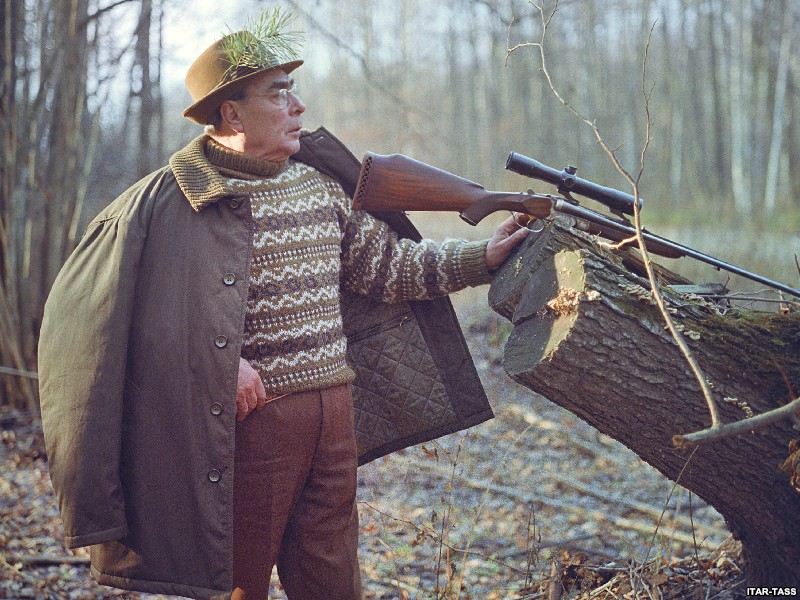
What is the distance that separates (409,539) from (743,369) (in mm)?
2751

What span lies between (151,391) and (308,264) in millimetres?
697

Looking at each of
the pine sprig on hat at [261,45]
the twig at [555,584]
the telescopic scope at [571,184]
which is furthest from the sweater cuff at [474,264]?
the twig at [555,584]

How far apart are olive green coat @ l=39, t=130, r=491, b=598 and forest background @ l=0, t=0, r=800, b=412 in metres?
1.00

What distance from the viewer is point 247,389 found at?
2971 mm

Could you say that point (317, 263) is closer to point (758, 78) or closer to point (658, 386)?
point (658, 386)

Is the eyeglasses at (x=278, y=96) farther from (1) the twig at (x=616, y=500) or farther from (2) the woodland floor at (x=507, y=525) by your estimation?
(1) the twig at (x=616, y=500)

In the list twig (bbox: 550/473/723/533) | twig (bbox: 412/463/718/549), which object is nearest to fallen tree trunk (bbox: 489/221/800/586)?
twig (bbox: 412/463/718/549)

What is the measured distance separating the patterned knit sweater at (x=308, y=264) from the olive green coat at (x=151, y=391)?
107 millimetres

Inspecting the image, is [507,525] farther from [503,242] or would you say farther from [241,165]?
[241,165]

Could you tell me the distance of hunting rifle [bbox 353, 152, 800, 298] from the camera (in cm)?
298

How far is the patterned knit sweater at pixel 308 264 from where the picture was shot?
10.1 ft

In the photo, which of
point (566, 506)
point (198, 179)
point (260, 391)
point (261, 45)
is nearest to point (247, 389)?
point (260, 391)

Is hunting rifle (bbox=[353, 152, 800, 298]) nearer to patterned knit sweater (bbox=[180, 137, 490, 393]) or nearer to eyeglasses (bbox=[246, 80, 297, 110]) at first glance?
patterned knit sweater (bbox=[180, 137, 490, 393])

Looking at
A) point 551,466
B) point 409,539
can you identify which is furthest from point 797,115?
point 409,539
